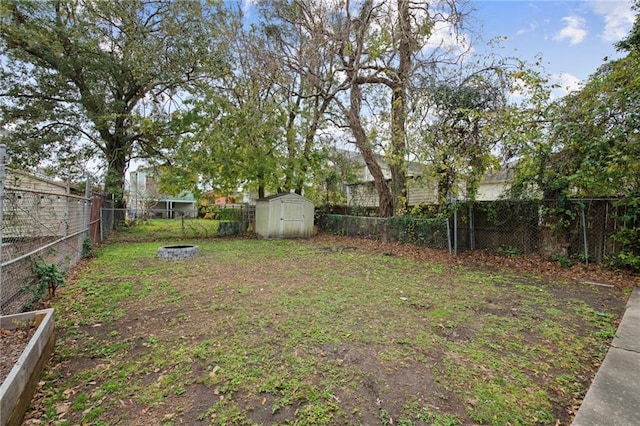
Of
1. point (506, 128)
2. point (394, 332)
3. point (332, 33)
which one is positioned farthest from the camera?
point (332, 33)

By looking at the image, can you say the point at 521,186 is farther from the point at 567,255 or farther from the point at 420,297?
the point at 420,297

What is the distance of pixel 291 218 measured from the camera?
476 inches

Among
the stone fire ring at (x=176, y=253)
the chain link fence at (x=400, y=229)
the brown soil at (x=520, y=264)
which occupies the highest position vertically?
the chain link fence at (x=400, y=229)

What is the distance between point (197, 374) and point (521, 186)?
783 centimetres

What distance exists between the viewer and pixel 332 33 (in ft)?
29.3

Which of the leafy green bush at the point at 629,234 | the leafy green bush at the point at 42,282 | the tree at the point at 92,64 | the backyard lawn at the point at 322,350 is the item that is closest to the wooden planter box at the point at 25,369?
the backyard lawn at the point at 322,350

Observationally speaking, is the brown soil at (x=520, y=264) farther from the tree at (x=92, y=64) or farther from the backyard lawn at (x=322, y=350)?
the tree at (x=92, y=64)

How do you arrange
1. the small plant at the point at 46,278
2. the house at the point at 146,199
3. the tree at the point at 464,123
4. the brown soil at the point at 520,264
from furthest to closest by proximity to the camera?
the house at the point at 146,199 → the tree at the point at 464,123 → the brown soil at the point at 520,264 → the small plant at the point at 46,278

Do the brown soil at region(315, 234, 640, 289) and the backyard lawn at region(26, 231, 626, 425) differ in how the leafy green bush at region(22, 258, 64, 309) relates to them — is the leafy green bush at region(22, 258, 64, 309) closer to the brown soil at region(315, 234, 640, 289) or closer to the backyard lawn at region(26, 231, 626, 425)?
the backyard lawn at region(26, 231, 626, 425)

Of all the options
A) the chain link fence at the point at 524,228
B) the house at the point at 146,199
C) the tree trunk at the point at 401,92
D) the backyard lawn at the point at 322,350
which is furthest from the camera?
the house at the point at 146,199

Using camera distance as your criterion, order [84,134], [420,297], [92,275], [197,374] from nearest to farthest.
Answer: [197,374] < [420,297] < [92,275] < [84,134]

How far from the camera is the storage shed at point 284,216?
11781mm

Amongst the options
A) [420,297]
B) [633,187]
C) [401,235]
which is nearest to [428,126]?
[401,235]

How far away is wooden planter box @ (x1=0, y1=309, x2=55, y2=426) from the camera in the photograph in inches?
70.7
